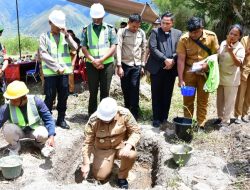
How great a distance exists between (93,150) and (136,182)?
746 millimetres

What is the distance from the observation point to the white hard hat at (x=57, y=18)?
5000mm

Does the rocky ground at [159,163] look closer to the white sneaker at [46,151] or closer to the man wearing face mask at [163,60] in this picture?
the white sneaker at [46,151]

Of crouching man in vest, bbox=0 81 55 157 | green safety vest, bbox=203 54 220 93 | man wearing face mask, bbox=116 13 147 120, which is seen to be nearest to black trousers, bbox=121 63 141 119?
man wearing face mask, bbox=116 13 147 120

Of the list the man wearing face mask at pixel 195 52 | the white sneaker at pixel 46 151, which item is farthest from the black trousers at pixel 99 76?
the white sneaker at pixel 46 151

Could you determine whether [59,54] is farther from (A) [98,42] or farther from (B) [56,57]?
(A) [98,42]

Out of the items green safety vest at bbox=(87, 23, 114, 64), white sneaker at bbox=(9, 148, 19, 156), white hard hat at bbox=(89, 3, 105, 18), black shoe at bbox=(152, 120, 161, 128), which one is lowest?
white sneaker at bbox=(9, 148, 19, 156)

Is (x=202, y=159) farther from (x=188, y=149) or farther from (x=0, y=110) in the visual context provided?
(x=0, y=110)

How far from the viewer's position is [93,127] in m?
4.34

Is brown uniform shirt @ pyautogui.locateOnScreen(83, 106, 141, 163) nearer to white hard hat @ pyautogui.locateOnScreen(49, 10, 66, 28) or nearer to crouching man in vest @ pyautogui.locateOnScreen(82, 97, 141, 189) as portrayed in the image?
crouching man in vest @ pyautogui.locateOnScreen(82, 97, 141, 189)

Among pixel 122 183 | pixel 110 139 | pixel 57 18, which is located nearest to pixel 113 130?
pixel 110 139

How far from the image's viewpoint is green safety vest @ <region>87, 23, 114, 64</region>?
18.1 feet

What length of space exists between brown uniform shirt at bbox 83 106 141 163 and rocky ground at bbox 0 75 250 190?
535mm

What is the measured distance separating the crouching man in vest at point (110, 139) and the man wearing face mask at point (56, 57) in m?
1.20

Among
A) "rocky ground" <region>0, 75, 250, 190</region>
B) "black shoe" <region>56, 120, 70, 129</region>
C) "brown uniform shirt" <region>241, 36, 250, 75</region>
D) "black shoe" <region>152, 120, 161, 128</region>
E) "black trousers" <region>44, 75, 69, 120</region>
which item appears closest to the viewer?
"rocky ground" <region>0, 75, 250, 190</region>
